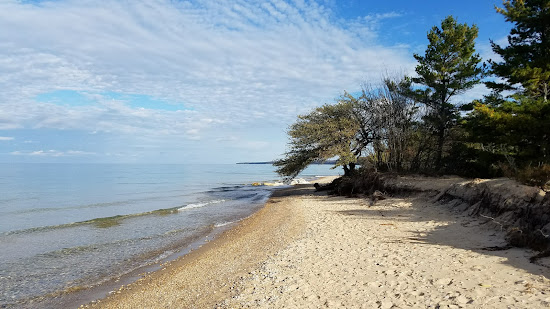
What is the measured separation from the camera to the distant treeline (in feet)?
45.7

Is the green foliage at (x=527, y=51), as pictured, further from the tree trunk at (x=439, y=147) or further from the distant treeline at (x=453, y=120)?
the tree trunk at (x=439, y=147)

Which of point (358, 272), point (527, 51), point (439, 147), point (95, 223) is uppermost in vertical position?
point (527, 51)

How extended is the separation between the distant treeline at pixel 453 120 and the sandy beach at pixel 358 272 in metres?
4.90

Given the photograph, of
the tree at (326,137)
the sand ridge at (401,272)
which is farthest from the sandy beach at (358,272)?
the tree at (326,137)

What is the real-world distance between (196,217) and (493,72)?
1736 cm

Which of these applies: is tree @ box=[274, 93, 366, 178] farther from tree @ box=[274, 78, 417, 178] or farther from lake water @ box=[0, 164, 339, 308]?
lake water @ box=[0, 164, 339, 308]

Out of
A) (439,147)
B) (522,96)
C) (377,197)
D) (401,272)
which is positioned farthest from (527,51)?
(401,272)

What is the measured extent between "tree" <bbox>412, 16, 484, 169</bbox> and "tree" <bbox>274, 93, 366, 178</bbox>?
16.5ft

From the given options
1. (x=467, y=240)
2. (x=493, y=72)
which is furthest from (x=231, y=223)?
(x=493, y=72)

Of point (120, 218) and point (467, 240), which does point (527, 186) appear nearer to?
point (467, 240)

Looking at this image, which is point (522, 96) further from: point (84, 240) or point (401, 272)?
point (84, 240)

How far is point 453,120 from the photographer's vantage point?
66.7ft

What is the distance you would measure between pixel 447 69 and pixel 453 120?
320cm

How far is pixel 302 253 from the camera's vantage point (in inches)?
343
